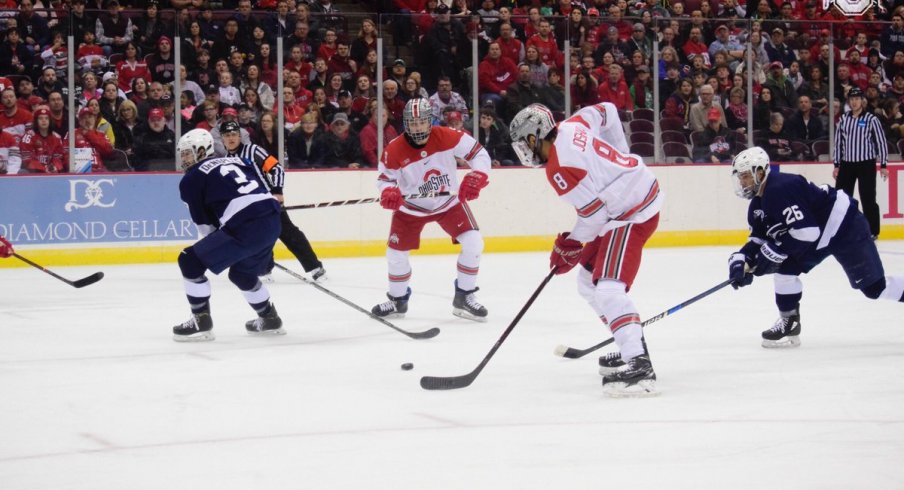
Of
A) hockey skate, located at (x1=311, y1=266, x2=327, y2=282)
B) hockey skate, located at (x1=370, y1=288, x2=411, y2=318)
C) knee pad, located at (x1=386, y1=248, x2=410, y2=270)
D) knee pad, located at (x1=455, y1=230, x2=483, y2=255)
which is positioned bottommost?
hockey skate, located at (x1=311, y1=266, x2=327, y2=282)

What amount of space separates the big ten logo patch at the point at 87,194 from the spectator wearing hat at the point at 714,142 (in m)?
5.18

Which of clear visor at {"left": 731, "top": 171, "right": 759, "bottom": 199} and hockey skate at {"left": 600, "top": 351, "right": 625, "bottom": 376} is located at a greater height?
clear visor at {"left": 731, "top": 171, "right": 759, "bottom": 199}

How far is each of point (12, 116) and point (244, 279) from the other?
4.24 m

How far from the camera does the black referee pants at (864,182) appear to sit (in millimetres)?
10656

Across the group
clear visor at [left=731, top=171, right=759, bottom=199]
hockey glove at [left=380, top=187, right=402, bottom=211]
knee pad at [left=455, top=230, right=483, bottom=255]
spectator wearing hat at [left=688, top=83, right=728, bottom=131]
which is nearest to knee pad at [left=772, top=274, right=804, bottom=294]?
clear visor at [left=731, top=171, right=759, bottom=199]

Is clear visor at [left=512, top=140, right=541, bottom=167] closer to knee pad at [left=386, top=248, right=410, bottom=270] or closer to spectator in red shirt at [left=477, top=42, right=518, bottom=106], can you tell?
knee pad at [left=386, top=248, right=410, bottom=270]

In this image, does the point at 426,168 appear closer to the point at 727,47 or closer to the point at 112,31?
the point at 112,31

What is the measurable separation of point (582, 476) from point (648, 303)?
407 centimetres

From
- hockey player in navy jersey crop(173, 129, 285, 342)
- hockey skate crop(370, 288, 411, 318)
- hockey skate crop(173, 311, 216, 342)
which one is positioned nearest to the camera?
hockey player in navy jersey crop(173, 129, 285, 342)

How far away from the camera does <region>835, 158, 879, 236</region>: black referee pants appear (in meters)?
10.7

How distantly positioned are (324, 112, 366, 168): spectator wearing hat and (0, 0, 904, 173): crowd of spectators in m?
0.01

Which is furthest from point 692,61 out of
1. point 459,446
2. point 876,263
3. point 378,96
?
point 459,446

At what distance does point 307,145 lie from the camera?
32.6 feet

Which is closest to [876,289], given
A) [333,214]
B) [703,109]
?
[333,214]
